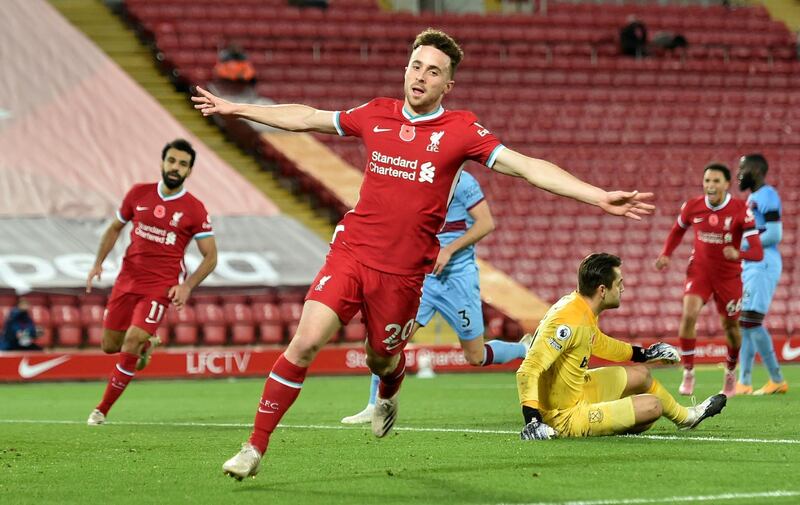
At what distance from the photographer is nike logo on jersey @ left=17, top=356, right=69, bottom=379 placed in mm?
18969

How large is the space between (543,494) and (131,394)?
10.9m

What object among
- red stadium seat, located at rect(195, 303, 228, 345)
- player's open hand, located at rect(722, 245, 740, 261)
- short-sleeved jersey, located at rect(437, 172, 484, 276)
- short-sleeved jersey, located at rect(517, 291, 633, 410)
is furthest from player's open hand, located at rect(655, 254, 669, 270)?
red stadium seat, located at rect(195, 303, 228, 345)

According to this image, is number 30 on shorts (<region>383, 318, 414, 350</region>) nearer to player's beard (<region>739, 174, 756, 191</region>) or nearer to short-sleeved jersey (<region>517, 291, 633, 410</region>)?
short-sleeved jersey (<region>517, 291, 633, 410</region>)

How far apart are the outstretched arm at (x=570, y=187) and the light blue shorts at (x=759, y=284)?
7655 mm

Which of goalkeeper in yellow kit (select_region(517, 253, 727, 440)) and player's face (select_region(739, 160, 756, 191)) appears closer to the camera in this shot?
goalkeeper in yellow kit (select_region(517, 253, 727, 440))

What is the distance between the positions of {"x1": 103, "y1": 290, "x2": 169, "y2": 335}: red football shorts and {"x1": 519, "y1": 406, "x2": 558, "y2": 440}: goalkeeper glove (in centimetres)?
420

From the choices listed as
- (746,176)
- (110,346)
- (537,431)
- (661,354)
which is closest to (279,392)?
(537,431)

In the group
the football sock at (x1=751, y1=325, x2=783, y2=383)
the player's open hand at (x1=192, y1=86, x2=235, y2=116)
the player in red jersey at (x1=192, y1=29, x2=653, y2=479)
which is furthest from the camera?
the football sock at (x1=751, y1=325, x2=783, y2=383)

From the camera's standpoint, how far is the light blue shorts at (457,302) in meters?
10.9

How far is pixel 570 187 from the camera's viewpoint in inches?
252

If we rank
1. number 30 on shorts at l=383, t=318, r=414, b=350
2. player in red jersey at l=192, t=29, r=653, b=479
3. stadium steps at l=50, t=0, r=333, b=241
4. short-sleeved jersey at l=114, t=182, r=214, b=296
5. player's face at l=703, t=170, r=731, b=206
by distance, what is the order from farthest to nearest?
stadium steps at l=50, t=0, r=333, b=241, player's face at l=703, t=170, r=731, b=206, short-sleeved jersey at l=114, t=182, r=214, b=296, number 30 on shorts at l=383, t=318, r=414, b=350, player in red jersey at l=192, t=29, r=653, b=479

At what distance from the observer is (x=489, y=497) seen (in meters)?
6.04

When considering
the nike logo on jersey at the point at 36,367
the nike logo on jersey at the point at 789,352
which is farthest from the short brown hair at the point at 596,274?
the nike logo on jersey at the point at 789,352

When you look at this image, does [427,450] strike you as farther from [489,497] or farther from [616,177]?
[616,177]
